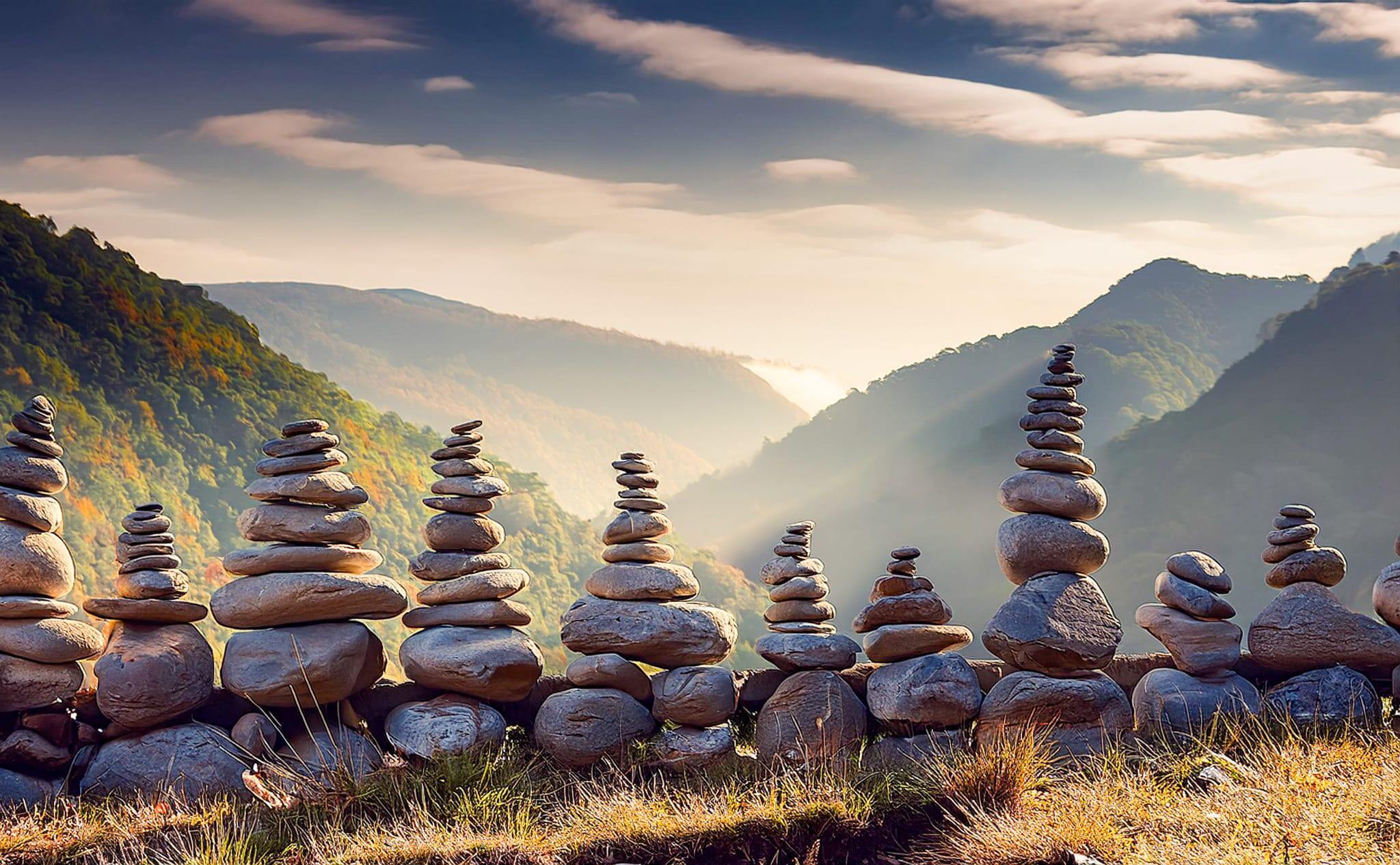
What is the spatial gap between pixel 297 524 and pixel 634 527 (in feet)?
8.59

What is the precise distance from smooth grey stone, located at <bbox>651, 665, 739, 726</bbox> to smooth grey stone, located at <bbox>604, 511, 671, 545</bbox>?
1154 mm

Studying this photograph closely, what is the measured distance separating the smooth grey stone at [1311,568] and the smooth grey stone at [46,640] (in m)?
8.96

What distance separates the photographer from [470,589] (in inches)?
376

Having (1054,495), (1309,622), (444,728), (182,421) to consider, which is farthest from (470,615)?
(182,421)

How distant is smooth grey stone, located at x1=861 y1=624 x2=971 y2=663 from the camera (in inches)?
362

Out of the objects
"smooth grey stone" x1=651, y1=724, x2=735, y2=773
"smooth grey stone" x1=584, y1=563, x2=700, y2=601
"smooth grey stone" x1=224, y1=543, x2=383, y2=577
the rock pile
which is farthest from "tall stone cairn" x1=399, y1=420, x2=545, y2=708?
the rock pile

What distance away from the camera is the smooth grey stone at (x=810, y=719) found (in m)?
8.88

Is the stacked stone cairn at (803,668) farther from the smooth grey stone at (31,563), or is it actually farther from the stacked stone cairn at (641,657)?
the smooth grey stone at (31,563)

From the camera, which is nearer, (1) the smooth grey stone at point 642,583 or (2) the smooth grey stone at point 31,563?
(2) the smooth grey stone at point 31,563

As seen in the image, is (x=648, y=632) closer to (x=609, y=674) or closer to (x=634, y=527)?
(x=609, y=674)

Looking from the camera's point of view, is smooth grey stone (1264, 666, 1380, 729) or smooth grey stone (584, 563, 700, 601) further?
smooth grey stone (584, 563, 700, 601)

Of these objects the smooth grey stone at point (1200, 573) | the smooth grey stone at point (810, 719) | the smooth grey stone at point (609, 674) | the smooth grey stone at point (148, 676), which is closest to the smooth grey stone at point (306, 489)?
the smooth grey stone at point (148, 676)

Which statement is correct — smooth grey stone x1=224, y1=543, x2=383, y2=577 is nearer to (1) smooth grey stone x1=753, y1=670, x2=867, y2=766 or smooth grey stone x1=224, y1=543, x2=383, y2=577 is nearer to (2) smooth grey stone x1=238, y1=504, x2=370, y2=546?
(2) smooth grey stone x1=238, y1=504, x2=370, y2=546

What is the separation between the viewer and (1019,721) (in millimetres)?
8742
